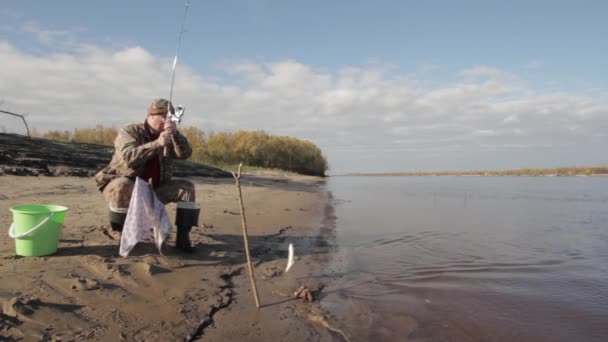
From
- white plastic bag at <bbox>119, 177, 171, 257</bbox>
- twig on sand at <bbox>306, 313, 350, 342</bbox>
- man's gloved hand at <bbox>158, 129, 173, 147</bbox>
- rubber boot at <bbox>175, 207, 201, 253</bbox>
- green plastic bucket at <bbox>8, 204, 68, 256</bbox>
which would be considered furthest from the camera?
rubber boot at <bbox>175, 207, 201, 253</bbox>

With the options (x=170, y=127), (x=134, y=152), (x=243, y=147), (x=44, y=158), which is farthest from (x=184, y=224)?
(x=243, y=147)

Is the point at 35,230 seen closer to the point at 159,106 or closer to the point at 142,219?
the point at 142,219

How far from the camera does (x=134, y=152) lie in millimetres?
4188

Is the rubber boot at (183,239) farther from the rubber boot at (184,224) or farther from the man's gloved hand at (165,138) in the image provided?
the man's gloved hand at (165,138)

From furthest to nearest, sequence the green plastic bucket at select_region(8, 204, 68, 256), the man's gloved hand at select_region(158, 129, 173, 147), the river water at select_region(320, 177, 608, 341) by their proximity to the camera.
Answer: the man's gloved hand at select_region(158, 129, 173, 147)
the green plastic bucket at select_region(8, 204, 68, 256)
the river water at select_region(320, 177, 608, 341)

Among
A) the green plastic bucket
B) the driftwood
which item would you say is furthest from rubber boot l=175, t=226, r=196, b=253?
the driftwood

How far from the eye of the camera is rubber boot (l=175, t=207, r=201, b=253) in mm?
4547

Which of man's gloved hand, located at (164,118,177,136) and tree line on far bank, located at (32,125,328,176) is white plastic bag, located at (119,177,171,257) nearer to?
man's gloved hand, located at (164,118,177,136)

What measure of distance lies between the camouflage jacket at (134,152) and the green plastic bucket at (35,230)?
771 mm

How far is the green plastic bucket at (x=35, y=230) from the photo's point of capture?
358 cm

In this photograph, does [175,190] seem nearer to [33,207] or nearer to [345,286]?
[33,207]

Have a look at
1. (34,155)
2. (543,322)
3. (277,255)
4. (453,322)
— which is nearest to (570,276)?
(543,322)

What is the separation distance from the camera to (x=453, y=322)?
3.37 metres

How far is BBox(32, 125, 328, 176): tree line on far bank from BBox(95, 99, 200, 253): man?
3073cm
